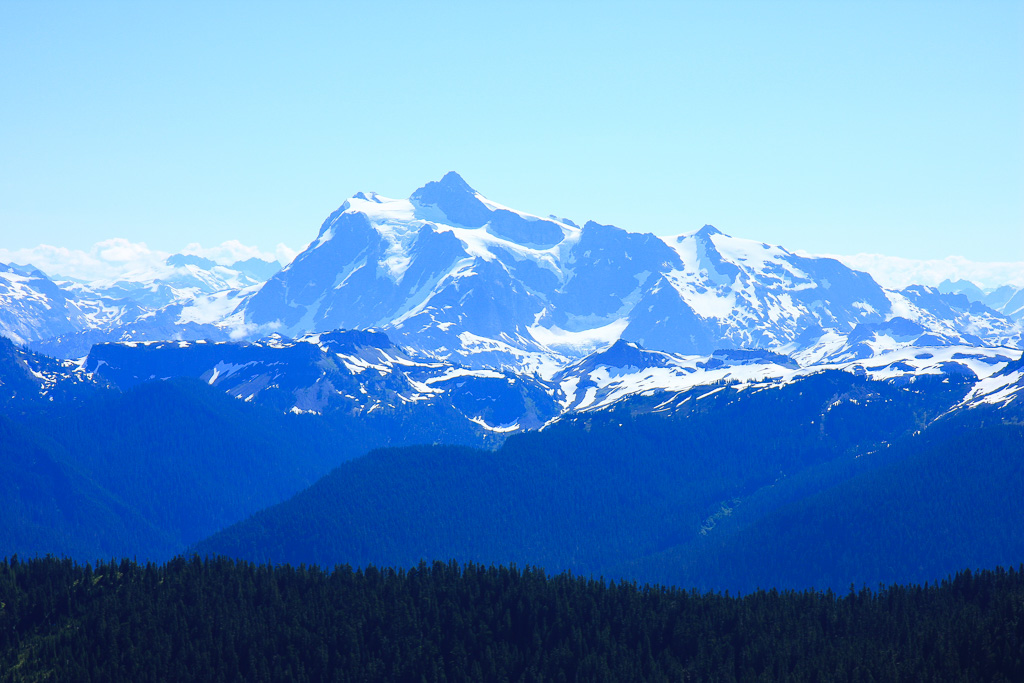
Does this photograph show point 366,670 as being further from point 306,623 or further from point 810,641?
point 810,641

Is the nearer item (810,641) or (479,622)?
(810,641)

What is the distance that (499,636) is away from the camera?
192750 millimetres

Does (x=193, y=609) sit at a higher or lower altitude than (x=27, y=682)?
higher

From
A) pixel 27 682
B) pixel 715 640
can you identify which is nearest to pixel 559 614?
pixel 715 640

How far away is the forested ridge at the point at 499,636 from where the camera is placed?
572 feet

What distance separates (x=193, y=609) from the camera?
195125 mm

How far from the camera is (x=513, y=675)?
182 m

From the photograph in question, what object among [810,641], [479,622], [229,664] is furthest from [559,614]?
[229,664]

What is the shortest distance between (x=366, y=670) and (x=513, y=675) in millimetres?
23768

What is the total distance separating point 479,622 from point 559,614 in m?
14.0

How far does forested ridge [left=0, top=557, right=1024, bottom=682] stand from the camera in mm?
174375

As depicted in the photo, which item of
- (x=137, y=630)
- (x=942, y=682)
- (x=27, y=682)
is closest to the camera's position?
(x=942, y=682)

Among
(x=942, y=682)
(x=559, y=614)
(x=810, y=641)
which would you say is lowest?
(x=942, y=682)

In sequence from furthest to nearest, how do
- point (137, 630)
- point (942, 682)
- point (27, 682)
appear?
point (137, 630), point (27, 682), point (942, 682)
